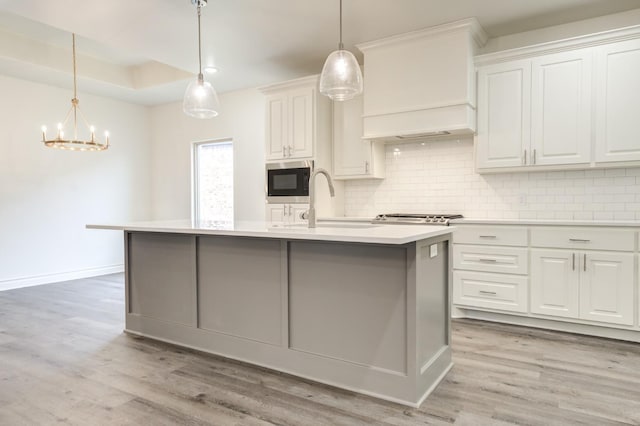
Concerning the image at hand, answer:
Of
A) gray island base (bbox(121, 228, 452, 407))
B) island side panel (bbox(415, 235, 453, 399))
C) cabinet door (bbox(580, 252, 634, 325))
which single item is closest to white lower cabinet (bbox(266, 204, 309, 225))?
gray island base (bbox(121, 228, 452, 407))

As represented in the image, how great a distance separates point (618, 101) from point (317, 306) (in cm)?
296

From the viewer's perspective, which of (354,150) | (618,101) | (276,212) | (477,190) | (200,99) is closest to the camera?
(200,99)

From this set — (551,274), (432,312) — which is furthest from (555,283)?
(432,312)

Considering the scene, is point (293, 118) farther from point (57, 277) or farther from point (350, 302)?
point (57, 277)

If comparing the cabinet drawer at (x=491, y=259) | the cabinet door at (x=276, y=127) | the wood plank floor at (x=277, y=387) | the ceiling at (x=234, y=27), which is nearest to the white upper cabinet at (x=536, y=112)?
the ceiling at (x=234, y=27)

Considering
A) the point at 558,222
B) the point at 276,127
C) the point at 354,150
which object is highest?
the point at 276,127

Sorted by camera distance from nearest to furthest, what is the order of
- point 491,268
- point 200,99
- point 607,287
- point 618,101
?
point 200,99 → point 607,287 → point 618,101 → point 491,268

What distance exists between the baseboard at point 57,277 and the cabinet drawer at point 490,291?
5152mm

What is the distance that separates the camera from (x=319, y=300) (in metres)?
2.53

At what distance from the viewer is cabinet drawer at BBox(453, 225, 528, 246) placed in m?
3.59

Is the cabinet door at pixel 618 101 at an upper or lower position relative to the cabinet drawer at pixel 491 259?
upper

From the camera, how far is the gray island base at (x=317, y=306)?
2.27 meters

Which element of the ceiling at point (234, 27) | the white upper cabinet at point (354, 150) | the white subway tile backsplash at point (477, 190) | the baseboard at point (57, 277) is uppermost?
the ceiling at point (234, 27)

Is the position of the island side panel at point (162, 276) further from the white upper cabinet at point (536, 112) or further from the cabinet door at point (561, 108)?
the cabinet door at point (561, 108)
